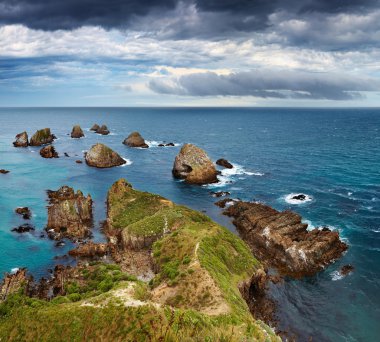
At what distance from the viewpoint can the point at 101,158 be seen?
4815 inches

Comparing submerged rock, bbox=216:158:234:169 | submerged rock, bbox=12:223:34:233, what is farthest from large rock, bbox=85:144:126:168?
submerged rock, bbox=12:223:34:233

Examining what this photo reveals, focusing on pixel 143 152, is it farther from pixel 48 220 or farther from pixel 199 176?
pixel 48 220

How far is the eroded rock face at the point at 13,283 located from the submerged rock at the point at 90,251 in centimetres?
964

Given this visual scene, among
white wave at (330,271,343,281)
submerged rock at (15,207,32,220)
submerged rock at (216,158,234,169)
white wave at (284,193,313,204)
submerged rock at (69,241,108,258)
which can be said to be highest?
submerged rock at (216,158,234,169)

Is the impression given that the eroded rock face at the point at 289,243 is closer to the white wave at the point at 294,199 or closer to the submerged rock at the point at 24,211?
the white wave at the point at 294,199

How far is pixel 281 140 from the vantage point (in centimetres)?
18938

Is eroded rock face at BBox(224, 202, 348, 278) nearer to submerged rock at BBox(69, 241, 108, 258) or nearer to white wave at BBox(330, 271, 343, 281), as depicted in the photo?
white wave at BBox(330, 271, 343, 281)

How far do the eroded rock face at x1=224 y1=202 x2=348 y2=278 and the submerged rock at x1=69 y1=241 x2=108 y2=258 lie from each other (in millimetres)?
26574

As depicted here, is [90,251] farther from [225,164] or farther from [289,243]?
[225,164]

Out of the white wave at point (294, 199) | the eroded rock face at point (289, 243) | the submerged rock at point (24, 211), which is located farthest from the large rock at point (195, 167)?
the submerged rock at point (24, 211)

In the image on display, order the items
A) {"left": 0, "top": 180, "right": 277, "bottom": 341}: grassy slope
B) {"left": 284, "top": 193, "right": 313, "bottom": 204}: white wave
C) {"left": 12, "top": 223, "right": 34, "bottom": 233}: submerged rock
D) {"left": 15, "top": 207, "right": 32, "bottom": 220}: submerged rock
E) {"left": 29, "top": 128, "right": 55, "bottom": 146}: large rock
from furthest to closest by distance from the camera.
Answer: {"left": 29, "top": 128, "right": 55, "bottom": 146}: large rock
{"left": 284, "top": 193, "right": 313, "bottom": 204}: white wave
{"left": 15, "top": 207, "right": 32, "bottom": 220}: submerged rock
{"left": 12, "top": 223, "right": 34, "bottom": 233}: submerged rock
{"left": 0, "top": 180, "right": 277, "bottom": 341}: grassy slope

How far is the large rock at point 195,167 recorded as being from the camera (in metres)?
102

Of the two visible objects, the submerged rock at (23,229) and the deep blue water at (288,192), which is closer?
the deep blue water at (288,192)

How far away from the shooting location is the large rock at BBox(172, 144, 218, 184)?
333ft
